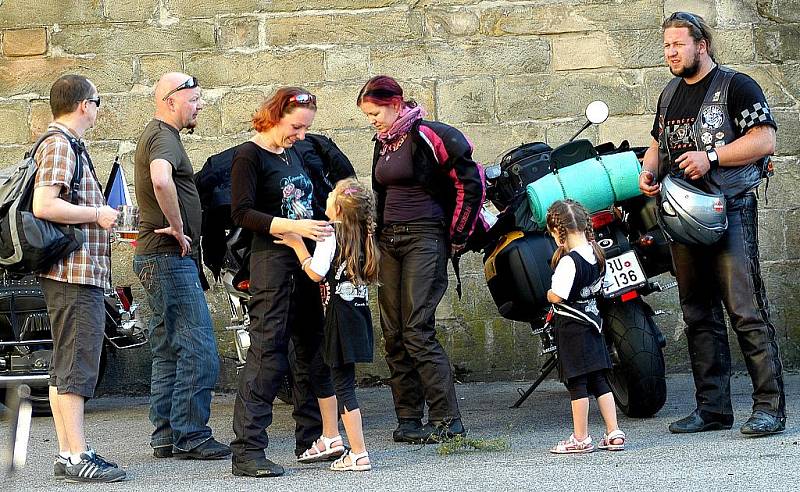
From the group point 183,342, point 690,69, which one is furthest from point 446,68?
point 183,342

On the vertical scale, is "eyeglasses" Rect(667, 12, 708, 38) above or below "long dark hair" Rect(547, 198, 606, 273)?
above

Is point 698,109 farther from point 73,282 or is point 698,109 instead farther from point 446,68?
point 73,282

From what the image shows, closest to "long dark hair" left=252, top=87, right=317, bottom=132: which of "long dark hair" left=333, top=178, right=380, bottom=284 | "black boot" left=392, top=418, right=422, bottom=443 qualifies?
"long dark hair" left=333, top=178, right=380, bottom=284

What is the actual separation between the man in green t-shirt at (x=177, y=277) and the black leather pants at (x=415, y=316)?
0.92m

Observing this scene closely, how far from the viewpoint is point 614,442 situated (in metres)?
5.55

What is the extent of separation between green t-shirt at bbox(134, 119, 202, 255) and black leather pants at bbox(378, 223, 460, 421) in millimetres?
989

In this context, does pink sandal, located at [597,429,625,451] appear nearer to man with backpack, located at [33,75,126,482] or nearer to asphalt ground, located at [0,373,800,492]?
asphalt ground, located at [0,373,800,492]

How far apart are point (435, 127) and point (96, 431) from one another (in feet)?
8.61

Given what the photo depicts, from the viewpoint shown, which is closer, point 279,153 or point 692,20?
point 279,153

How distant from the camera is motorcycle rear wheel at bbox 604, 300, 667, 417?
6.23 metres

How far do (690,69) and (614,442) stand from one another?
5.97ft

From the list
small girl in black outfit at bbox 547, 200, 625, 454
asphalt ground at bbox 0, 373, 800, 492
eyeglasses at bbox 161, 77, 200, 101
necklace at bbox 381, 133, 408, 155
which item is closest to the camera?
asphalt ground at bbox 0, 373, 800, 492

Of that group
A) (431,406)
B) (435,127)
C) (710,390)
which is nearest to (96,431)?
(431,406)

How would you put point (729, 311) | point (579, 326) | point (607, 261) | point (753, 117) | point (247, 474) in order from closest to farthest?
point (247, 474) → point (579, 326) → point (753, 117) → point (729, 311) → point (607, 261)
